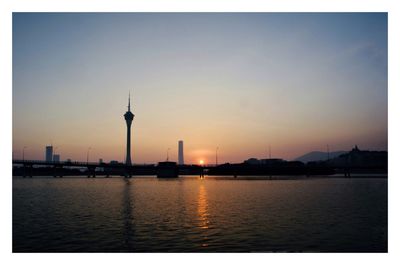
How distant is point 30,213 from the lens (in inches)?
1816

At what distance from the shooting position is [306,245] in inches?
1068

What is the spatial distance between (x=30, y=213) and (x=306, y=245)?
35469 mm
